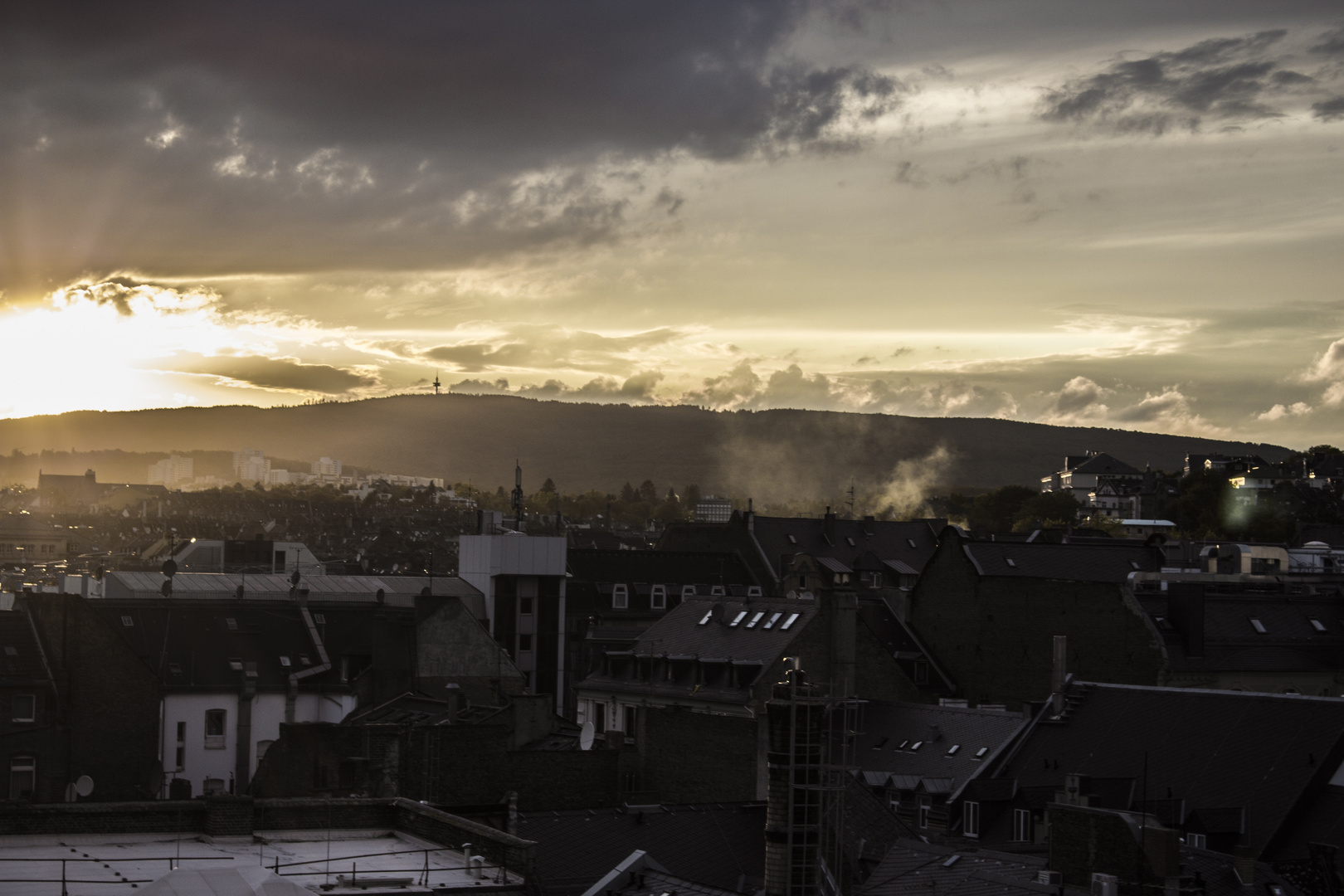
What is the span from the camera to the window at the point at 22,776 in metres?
60.8

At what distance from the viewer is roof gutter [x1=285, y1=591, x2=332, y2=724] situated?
71.2 metres

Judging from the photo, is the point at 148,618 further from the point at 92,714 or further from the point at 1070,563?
the point at 1070,563

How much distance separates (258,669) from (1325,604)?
48.1 meters

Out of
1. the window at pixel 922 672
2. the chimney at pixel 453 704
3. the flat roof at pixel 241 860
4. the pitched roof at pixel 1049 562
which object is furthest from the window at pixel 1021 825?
the window at pixel 922 672

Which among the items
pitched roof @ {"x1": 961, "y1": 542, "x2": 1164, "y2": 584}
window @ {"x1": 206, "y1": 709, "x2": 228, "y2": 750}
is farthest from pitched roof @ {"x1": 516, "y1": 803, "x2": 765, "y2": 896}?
pitched roof @ {"x1": 961, "y1": 542, "x2": 1164, "y2": 584}

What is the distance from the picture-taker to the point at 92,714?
6488cm

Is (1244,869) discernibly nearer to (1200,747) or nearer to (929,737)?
(1200,747)

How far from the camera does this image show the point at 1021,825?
50.9m

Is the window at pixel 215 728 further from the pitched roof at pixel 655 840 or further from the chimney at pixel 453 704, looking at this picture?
the pitched roof at pixel 655 840

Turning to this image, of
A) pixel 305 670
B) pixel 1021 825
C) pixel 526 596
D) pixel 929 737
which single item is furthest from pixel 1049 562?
pixel 305 670

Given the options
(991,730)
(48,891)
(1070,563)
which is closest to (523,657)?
(1070,563)

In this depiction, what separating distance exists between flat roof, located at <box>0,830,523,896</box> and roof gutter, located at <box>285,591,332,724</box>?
3796 centimetres

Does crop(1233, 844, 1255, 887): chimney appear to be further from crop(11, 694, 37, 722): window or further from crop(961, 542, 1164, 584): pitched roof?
crop(11, 694, 37, 722): window

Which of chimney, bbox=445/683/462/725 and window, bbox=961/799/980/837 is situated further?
chimney, bbox=445/683/462/725
